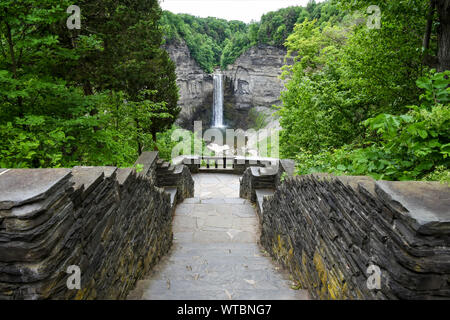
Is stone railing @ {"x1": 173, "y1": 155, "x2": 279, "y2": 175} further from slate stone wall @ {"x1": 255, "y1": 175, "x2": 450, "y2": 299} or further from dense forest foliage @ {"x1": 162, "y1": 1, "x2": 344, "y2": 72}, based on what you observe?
dense forest foliage @ {"x1": 162, "y1": 1, "x2": 344, "y2": 72}

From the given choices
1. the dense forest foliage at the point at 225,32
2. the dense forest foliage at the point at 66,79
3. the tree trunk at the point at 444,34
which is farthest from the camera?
the dense forest foliage at the point at 225,32

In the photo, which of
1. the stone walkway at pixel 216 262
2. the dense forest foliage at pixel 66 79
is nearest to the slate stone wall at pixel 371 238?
the stone walkway at pixel 216 262

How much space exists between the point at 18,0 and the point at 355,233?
463 centimetres

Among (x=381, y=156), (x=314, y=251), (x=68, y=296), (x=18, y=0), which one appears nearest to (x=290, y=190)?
(x=314, y=251)

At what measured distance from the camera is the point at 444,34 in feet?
11.9

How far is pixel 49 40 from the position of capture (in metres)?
3.53

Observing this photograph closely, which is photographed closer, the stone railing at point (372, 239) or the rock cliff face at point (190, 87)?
the stone railing at point (372, 239)

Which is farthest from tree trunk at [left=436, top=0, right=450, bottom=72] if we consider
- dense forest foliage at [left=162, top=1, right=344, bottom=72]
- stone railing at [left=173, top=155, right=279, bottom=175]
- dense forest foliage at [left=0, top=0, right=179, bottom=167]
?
dense forest foliage at [left=162, top=1, right=344, bottom=72]

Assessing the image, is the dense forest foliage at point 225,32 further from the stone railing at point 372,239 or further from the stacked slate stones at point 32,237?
the stacked slate stones at point 32,237

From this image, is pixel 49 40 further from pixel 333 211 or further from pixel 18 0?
pixel 333 211

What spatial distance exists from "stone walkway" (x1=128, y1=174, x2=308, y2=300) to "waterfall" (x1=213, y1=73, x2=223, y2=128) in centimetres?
3687

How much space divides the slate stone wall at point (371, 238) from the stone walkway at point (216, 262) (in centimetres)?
59

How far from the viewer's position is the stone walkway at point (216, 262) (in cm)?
276

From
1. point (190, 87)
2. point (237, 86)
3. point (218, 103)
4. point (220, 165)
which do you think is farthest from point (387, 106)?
point (237, 86)
